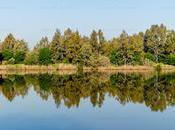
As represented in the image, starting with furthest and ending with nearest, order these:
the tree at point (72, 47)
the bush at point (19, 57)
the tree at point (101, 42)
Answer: the tree at point (101, 42) < the bush at point (19, 57) < the tree at point (72, 47)

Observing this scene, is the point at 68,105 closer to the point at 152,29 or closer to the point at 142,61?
the point at 142,61

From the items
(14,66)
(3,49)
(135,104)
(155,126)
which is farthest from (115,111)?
(3,49)

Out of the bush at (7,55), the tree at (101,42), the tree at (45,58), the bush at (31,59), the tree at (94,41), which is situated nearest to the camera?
the tree at (45,58)

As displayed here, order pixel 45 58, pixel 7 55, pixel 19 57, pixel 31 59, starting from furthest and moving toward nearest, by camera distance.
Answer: pixel 7 55 → pixel 19 57 → pixel 31 59 → pixel 45 58

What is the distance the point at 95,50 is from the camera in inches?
3118

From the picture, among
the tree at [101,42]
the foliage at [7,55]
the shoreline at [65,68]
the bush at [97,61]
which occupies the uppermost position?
the tree at [101,42]

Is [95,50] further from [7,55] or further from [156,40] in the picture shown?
[7,55]

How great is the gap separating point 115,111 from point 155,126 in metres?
4.75

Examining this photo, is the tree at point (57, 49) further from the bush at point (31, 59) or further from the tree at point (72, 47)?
the bush at point (31, 59)

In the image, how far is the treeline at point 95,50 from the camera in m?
72.8

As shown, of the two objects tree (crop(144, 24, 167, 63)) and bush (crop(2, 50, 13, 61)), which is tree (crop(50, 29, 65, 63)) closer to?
bush (crop(2, 50, 13, 61))

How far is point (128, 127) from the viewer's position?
1608 centimetres

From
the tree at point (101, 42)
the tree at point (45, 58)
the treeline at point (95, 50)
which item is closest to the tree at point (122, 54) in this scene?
the treeline at point (95, 50)

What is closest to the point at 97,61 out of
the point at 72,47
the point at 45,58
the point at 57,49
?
the point at 72,47
